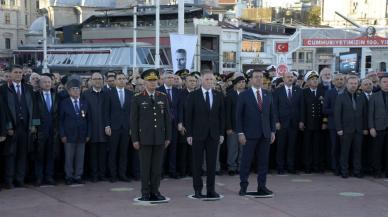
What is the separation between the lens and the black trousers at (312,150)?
35.9 ft

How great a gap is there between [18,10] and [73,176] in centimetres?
10416

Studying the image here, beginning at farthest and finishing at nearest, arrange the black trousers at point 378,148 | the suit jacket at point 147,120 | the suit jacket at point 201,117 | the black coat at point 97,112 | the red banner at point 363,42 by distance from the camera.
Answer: the red banner at point 363,42, the black trousers at point 378,148, the black coat at point 97,112, the suit jacket at point 201,117, the suit jacket at point 147,120

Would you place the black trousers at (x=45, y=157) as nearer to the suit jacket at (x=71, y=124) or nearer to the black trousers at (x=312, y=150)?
the suit jacket at (x=71, y=124)

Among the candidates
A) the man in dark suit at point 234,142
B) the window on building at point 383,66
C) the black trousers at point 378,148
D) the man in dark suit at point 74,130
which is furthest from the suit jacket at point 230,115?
the window on building at point 383,66

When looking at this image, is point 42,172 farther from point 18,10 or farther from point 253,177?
point 18,10

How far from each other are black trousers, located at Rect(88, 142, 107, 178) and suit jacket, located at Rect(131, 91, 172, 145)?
1.92 meters

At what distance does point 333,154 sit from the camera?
35.2ft

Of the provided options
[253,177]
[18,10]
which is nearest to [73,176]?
[253,177]

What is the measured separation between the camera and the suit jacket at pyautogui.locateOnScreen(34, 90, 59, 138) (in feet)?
30.8

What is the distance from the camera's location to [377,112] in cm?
1037

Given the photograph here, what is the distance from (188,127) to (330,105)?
3575mm

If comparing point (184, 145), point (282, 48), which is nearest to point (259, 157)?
point (184, 145)

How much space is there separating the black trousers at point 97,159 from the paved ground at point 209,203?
→ 300mm

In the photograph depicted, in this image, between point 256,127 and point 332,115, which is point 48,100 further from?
point 332,115
